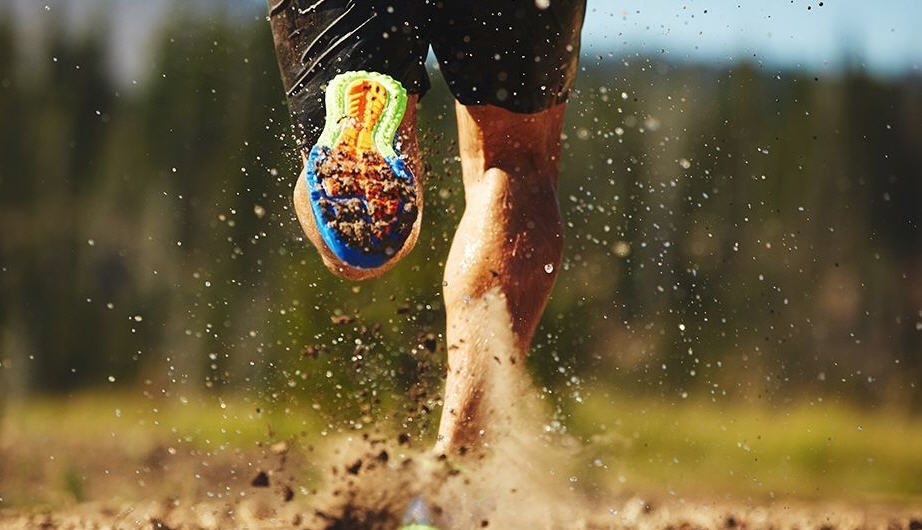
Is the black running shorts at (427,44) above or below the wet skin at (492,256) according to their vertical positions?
above

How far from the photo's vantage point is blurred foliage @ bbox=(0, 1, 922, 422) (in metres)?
3.76

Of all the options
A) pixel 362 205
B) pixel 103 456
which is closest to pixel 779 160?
pixel 103 456

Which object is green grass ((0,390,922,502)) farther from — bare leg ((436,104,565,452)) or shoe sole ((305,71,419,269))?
shoe sole ((305,71,419,269))

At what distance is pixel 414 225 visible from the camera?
1.43m

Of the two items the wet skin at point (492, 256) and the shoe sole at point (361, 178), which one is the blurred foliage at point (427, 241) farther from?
the shoe sole at point (361, 178)

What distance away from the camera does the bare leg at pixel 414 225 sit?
1438mm

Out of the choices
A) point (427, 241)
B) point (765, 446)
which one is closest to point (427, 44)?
point (427, 241)

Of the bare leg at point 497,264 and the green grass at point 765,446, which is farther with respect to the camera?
the green grass at point 765,446

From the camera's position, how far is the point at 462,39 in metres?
1.47

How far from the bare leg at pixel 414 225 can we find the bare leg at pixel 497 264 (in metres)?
0.09

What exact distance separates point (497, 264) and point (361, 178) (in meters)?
0.23

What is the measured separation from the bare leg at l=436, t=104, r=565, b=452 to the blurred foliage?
1.55 m

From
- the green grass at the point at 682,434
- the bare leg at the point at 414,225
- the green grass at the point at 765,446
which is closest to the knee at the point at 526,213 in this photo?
the bare leg at the point at 414,225

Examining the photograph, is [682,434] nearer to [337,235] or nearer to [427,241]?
[427,241]
